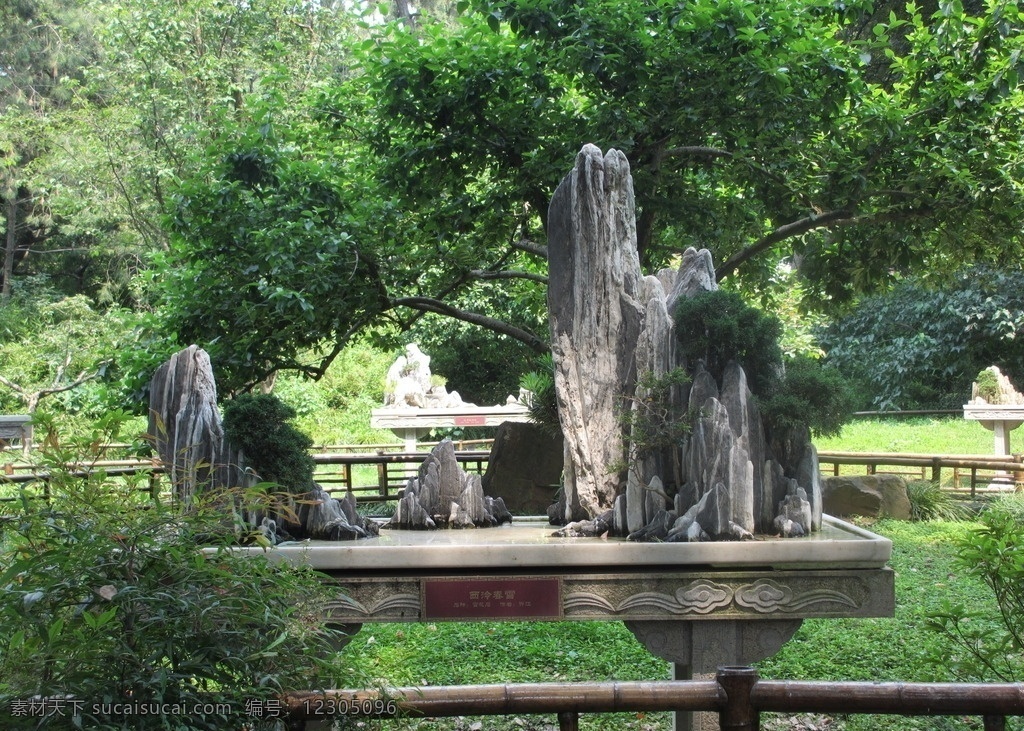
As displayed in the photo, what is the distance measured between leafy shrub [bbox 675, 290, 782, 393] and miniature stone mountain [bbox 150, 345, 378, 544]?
2011 mm

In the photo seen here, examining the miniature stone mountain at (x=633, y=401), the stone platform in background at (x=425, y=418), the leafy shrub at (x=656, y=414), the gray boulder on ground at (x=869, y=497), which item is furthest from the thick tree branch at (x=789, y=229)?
the stone platform in background at (x=425, y=418)

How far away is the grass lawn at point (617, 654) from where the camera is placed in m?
5.62

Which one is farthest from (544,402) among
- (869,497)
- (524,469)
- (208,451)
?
(869,497)

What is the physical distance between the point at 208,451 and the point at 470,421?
7922 mm

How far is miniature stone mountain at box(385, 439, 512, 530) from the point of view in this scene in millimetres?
5566

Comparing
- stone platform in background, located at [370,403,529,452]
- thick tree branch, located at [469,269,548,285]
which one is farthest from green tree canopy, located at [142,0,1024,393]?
stone platform in background, located at [370,403,529,452]

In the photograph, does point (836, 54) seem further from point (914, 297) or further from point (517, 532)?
point (914, 297)

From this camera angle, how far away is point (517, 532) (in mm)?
5301

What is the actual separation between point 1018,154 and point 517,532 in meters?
4.63

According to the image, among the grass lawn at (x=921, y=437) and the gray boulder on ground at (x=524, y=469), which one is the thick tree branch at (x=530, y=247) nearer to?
the gray boulder on ground at (x=524, y=469)

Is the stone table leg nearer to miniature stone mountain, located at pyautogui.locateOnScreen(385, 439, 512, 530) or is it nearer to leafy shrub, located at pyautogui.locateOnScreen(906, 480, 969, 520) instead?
miniature stone mountain, located at pyautogui.locateOnScreen(385, 439, 512, 530)

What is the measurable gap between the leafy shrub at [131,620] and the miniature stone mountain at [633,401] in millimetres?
2375

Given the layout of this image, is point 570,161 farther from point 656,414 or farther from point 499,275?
point 656,414

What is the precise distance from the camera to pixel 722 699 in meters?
3.00
